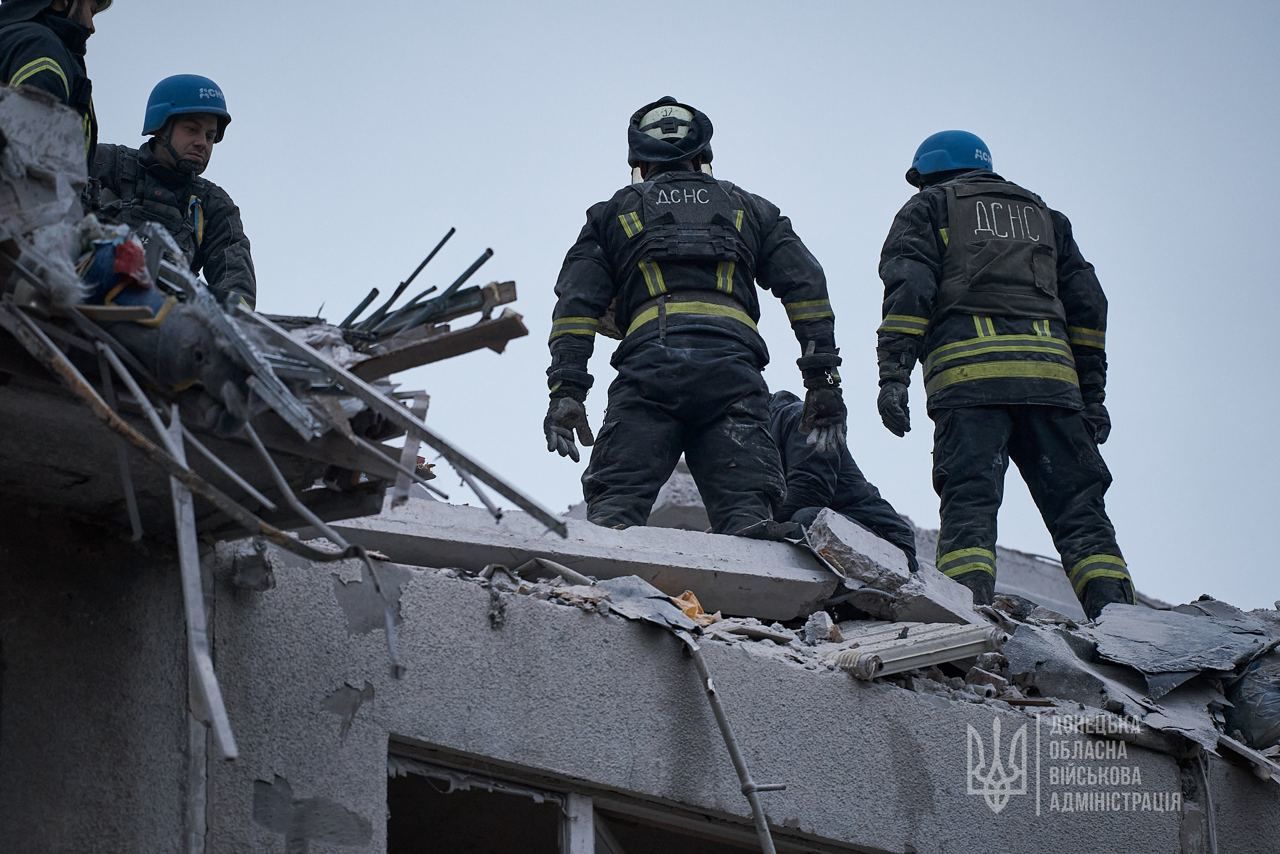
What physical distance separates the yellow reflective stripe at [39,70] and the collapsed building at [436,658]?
1.42m

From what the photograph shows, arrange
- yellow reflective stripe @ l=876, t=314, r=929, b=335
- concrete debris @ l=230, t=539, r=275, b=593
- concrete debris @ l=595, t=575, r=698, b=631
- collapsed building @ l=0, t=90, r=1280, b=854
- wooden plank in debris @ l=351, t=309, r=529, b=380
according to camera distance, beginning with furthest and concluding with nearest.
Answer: yellow reflective stripe @ l=876, t=314, r=929, b=335
concrete debris @ l=595, t=575, r=698, b=631
concrete debris @ l=230, t=539, r=275, b=593
wooden plank in debris @ l=351, t=309, r=529, b=380
collapsed building @ l=0, t=90, r=1280, b=854

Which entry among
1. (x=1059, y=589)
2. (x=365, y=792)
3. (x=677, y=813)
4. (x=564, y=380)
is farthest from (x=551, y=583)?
(x=1059, y=589)

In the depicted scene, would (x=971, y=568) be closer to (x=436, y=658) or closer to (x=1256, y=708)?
(x=1256, y=708)

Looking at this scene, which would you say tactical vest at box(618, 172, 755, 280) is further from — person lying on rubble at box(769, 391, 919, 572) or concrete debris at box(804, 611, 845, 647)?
concrete debris at box(804, 611, 845, 647)

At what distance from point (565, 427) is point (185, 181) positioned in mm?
1774

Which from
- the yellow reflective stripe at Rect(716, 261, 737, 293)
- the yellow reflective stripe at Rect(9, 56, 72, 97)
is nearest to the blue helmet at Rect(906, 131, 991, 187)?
the yellow reflective stripe at Rect(716, 261, 737, 293)

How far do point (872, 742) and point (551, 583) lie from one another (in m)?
1.13

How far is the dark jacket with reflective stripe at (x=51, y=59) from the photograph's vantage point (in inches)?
219

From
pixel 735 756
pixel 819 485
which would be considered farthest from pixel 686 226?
pixel 735 756

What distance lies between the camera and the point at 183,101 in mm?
7359

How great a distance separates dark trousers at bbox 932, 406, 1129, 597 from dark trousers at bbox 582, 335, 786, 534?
91cm

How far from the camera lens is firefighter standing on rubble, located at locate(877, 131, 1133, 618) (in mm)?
8359

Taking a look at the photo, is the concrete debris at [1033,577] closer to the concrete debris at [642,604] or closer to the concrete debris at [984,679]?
the concrete debris at [984,679]

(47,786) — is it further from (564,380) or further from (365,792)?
(564,380)
